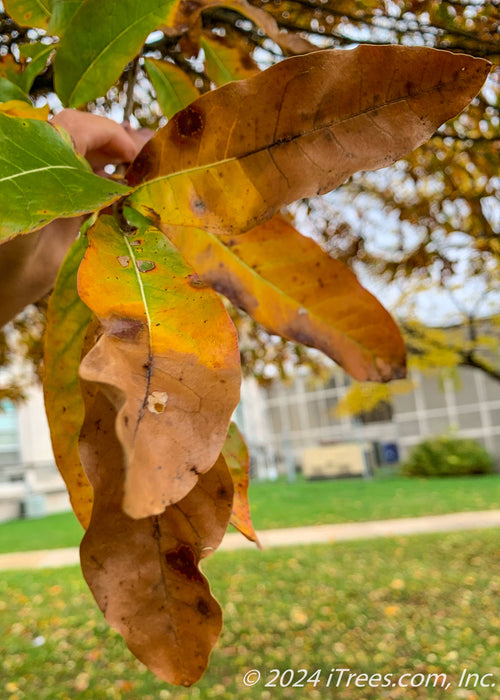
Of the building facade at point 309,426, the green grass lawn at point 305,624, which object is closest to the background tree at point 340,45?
the green grass lawn at point 305,624

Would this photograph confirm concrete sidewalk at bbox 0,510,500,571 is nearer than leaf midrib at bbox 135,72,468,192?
No

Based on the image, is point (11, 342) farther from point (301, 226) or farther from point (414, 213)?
point (414, 213)

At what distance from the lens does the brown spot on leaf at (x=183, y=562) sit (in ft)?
1.03

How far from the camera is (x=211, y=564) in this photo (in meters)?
6.48

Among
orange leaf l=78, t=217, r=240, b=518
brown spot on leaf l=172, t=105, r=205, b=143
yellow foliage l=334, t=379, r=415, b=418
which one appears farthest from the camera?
yellow foliage l=334, t=379, r=415, b=418

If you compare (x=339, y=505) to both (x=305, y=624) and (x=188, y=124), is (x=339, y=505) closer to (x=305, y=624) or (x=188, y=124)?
(x=305, y=624)

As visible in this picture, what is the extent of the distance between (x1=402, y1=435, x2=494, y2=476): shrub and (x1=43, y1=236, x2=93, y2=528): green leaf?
13.5 meters

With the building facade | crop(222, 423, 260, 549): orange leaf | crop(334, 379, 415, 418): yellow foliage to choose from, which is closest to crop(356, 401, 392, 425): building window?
the building facade

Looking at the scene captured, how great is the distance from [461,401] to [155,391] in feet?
49.9

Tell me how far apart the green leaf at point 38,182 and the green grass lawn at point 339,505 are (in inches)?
317

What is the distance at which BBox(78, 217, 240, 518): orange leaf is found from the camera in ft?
0.76

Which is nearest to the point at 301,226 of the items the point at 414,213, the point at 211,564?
the point at 414,213

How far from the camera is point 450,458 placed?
13.2 meters

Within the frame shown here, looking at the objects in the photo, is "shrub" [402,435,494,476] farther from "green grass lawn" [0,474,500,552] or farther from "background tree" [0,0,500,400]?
"background tree" [0,0,500,400]
